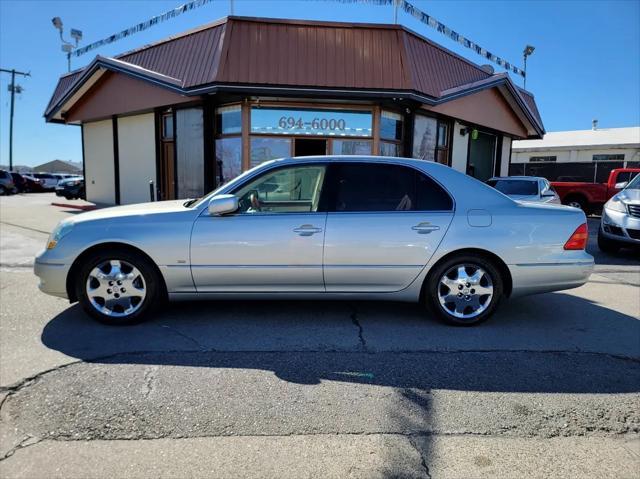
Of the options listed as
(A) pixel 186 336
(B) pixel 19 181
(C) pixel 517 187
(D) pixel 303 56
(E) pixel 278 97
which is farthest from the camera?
(B) pixel 19 181

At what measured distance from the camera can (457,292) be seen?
4590 millimetres

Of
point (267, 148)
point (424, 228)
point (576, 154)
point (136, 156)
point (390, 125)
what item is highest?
point (576, 154)

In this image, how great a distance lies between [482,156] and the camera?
19.1 meters

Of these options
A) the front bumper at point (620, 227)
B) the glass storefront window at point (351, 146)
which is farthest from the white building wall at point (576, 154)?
the front bumper at point (620, 227)

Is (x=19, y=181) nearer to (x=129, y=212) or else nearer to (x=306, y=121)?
(x=306, y=121)

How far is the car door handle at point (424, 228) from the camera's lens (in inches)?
177

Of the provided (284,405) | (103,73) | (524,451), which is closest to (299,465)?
(284,405)

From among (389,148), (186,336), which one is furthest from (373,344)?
(389,148)

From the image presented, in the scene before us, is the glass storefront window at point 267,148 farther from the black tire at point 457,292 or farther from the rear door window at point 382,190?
the black tire at point 457,292

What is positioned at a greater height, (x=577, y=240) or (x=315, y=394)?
(x=577, y=240)

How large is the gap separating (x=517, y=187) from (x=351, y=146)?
15.0 feet

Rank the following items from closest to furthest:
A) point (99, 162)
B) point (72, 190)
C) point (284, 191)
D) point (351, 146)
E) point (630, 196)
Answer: point (284, 191) → point (630, 196) → point (351, 146) → point (99, 162) → point (72, 190)

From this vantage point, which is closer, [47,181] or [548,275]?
[548,275]

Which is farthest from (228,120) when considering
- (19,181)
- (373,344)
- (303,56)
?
(19,181)
